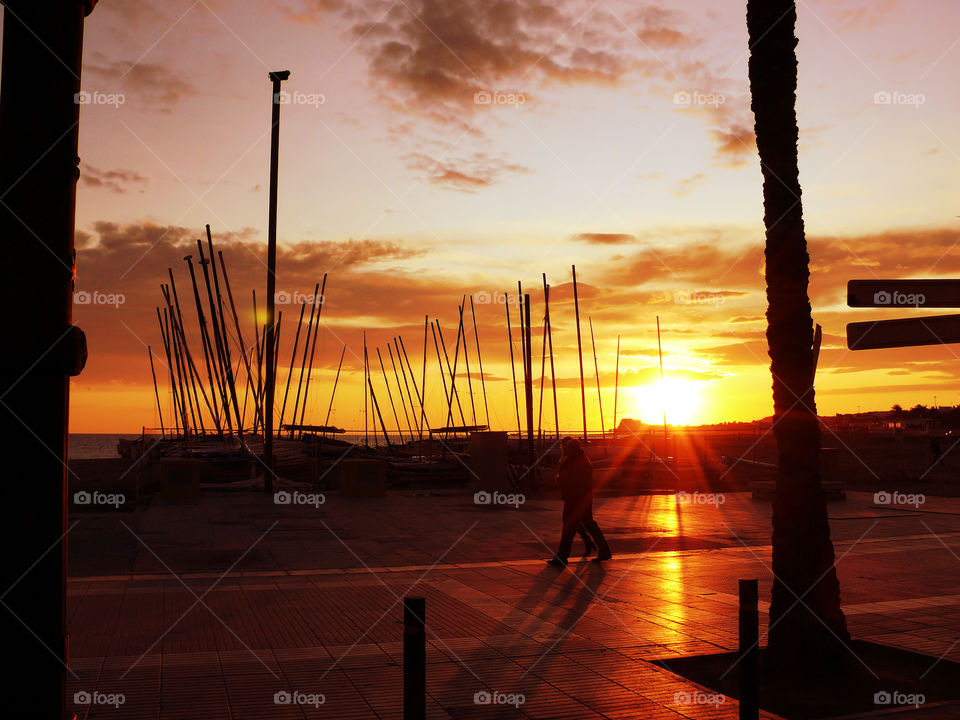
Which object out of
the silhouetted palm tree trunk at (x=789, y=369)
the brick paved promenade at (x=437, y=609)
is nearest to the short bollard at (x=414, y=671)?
the brick paved promenade at (x=437, y=609)

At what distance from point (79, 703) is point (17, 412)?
10.6ft

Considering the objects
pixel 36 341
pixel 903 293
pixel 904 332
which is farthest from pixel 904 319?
pixel 36 341

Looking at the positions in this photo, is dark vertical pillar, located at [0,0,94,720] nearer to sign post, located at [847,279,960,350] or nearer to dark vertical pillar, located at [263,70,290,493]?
sign post, located at [847,279,960,350]

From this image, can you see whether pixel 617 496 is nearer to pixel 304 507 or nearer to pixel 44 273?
pixel 304 507

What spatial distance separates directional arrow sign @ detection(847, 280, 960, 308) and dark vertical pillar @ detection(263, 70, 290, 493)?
16.6 m

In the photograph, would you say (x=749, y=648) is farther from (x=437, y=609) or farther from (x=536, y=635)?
(x=437, y=609)

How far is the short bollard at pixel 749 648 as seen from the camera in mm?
5066

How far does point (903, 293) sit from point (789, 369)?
106cm

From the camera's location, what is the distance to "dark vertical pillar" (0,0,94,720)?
3.51m

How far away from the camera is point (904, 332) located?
23.9 ft

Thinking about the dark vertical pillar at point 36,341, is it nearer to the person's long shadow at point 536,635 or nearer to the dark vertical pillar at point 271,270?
the person's long shadow at point 536,635

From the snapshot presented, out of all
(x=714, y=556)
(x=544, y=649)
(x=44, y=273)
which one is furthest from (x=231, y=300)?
(x=44, y=273)

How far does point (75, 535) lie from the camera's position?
48.7ft

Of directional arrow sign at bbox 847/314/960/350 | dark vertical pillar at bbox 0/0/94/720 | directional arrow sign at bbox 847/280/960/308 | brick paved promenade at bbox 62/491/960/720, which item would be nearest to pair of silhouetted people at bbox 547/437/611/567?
brick paved promenade at bbox 62/491/960/720
